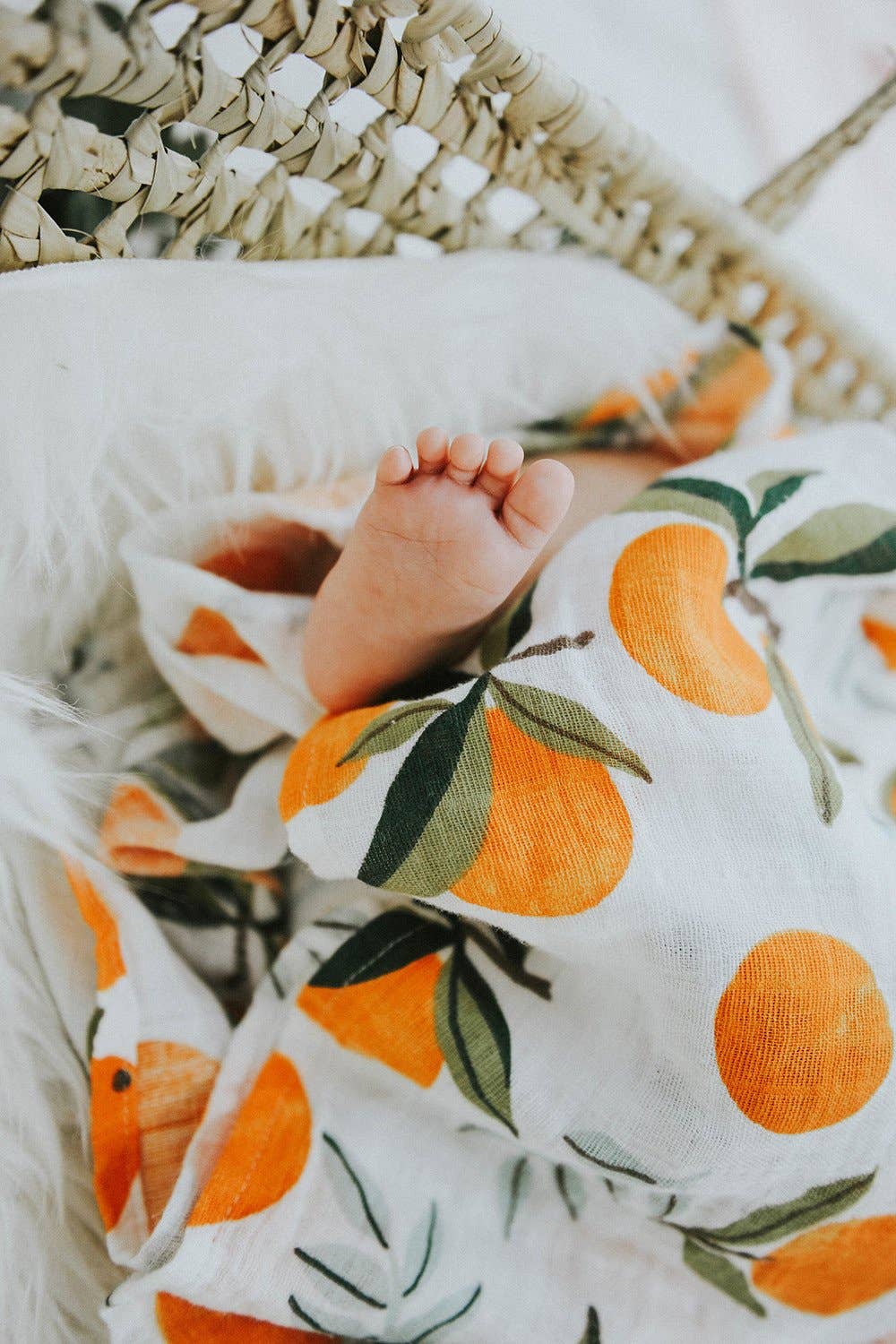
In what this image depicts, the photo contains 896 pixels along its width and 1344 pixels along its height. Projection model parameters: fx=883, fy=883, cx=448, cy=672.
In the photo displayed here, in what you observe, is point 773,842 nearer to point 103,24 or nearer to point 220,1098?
point 220,1098

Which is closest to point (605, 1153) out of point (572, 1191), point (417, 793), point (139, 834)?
point (572, 1191)

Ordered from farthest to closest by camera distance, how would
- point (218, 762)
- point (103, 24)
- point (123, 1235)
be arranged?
point (218, 762) → point (123, 1235) → point (103, 24)

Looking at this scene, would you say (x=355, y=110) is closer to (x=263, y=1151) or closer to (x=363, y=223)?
(x=363, y=223)

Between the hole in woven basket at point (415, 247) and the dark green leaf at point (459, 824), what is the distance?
294 mm

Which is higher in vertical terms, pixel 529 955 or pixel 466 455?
pixel 466 455

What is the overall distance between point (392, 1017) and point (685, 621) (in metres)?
0.24

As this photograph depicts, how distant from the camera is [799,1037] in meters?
0.35

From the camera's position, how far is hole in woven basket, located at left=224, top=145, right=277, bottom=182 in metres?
0.40

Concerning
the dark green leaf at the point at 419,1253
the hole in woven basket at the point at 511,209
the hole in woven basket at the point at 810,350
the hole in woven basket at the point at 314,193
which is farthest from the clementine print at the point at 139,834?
the hole in woven basket at the point at 810,350

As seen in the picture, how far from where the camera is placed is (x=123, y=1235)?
0.42m

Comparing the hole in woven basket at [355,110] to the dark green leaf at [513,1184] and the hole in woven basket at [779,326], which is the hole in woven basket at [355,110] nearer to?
the hole in woven basket at [779,326]

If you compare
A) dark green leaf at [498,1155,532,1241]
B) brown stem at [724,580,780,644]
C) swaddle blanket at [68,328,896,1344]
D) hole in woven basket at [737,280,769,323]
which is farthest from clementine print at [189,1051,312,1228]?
hole in woven basket at [737,280,769,323]

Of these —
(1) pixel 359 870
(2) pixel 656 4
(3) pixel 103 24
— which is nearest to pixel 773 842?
(1) pixel 359 870

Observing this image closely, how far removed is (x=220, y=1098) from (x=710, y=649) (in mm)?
330
